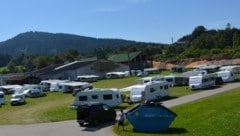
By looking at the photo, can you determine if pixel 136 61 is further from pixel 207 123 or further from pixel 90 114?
pixel 207 123

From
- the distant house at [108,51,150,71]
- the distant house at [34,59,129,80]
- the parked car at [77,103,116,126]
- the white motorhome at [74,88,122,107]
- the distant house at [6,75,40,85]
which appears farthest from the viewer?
A: the distant house at [108,51,150,71]

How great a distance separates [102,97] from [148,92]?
6.91 meters

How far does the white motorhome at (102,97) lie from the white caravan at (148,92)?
337cm

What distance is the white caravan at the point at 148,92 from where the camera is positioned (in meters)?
52.8

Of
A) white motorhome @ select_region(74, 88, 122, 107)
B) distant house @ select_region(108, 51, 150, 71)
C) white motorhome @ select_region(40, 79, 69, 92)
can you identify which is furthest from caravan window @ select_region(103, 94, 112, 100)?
distant house @ select_region(108, 51, 150, 71)

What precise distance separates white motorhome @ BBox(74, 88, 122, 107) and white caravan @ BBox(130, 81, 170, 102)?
3.37 metres

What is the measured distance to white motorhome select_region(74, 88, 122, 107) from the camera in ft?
160

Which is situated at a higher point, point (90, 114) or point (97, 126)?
point (90, 114)

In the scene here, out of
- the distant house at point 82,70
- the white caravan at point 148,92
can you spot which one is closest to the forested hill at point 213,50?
the distant house at point 82,70

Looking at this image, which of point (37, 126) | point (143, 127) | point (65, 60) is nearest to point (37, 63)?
point (65, 60)

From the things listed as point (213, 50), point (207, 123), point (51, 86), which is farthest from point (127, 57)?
point (207, 123)

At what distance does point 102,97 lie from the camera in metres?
49.5

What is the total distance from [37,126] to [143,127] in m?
12.8

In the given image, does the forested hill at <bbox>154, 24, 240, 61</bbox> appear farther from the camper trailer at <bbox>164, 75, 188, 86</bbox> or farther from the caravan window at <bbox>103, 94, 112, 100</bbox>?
the caravan window at <bbox>103, 94, 112, 100</bbox>
